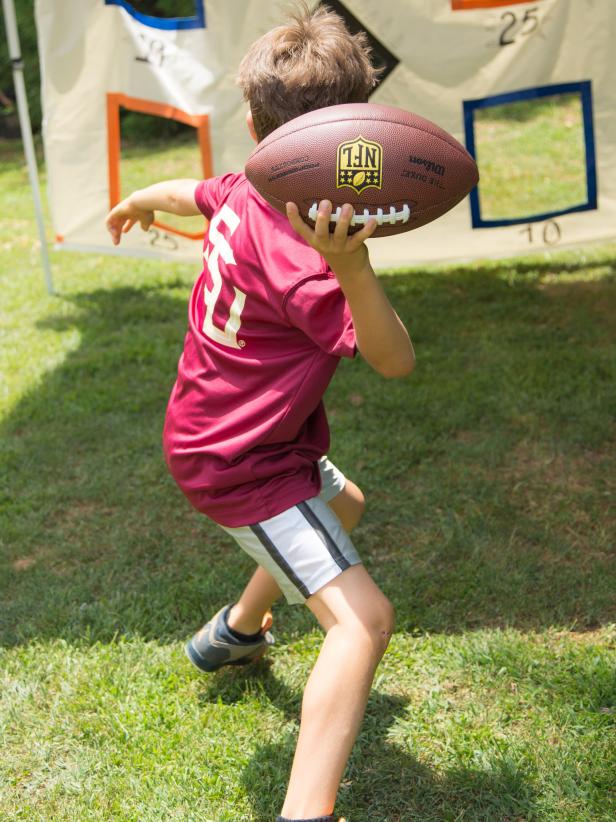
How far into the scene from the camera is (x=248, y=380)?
195 cm

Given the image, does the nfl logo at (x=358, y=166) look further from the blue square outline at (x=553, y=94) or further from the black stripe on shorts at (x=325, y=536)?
the blue square outline at (x=553, y=94)

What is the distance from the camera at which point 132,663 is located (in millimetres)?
2561

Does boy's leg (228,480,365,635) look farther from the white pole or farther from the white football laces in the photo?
the white pole

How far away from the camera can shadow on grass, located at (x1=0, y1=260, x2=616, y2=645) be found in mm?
2785

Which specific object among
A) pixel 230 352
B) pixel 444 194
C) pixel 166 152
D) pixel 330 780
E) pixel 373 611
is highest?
pixel 444 194

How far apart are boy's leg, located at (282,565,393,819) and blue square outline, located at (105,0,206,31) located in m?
3.59

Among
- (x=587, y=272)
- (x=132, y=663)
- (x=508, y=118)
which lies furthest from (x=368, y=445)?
(x=508, y=118)

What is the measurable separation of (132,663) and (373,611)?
96 centimetres

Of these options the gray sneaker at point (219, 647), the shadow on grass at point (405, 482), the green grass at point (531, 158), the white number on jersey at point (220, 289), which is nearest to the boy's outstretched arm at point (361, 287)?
the white number on jersey at point (220, 289)

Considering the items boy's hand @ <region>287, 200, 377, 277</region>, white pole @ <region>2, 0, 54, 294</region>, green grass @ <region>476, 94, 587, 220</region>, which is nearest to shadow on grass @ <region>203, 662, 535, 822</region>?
boy's hand @ <region>287, 200, 377, 277</region>

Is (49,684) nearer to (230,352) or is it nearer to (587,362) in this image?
(230,352)

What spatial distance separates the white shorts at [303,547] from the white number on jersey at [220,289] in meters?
0.37

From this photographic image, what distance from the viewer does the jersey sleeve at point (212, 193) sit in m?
2.21

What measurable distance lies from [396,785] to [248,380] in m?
0.97
